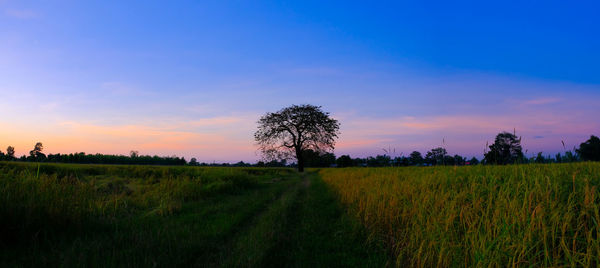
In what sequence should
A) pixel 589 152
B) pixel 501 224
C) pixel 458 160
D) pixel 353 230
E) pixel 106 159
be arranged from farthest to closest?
1. pixel 106 159
2. pixel 589 152
3. pixel 458 160
4. pixel 353 230
5. pixel 501 224

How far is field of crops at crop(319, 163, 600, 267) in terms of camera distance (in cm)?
246

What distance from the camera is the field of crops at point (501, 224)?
2.46 meters

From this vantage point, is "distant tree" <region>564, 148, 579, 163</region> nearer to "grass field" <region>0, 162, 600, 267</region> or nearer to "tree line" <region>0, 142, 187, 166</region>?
"grass field" <region>0, 162, 600, 267</region>

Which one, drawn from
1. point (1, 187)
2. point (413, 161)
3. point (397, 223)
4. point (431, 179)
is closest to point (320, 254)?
point (397, 223)

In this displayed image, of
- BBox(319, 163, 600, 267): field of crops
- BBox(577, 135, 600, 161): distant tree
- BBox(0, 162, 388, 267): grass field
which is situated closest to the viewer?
BBox(319, 163, 600, 267): field of crops

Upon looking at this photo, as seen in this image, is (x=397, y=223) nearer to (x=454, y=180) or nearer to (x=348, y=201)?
(x=454, y=180)

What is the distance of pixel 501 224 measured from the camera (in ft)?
9.29

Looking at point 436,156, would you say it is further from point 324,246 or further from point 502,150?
point 324,246

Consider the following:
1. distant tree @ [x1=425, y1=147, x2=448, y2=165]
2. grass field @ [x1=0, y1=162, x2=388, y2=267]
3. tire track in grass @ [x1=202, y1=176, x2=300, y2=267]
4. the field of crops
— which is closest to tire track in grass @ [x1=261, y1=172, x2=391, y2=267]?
grass field @ [x1=0, y1=162, x2=388, y2=267]

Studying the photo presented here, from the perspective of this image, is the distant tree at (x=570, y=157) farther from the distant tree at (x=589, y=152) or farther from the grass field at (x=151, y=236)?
the grass field at (x=151, y=236)

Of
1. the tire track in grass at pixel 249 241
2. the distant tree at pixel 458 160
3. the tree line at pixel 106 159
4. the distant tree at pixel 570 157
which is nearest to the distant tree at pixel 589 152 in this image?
the distant tree at pixel 570 157

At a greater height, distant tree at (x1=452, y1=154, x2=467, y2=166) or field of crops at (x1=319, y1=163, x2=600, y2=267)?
distant tree at (x1=452, y1=154, x2=467, y2=166)

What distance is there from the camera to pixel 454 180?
18.2 feet

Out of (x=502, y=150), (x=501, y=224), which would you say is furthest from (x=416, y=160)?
(x=501, y=224)
